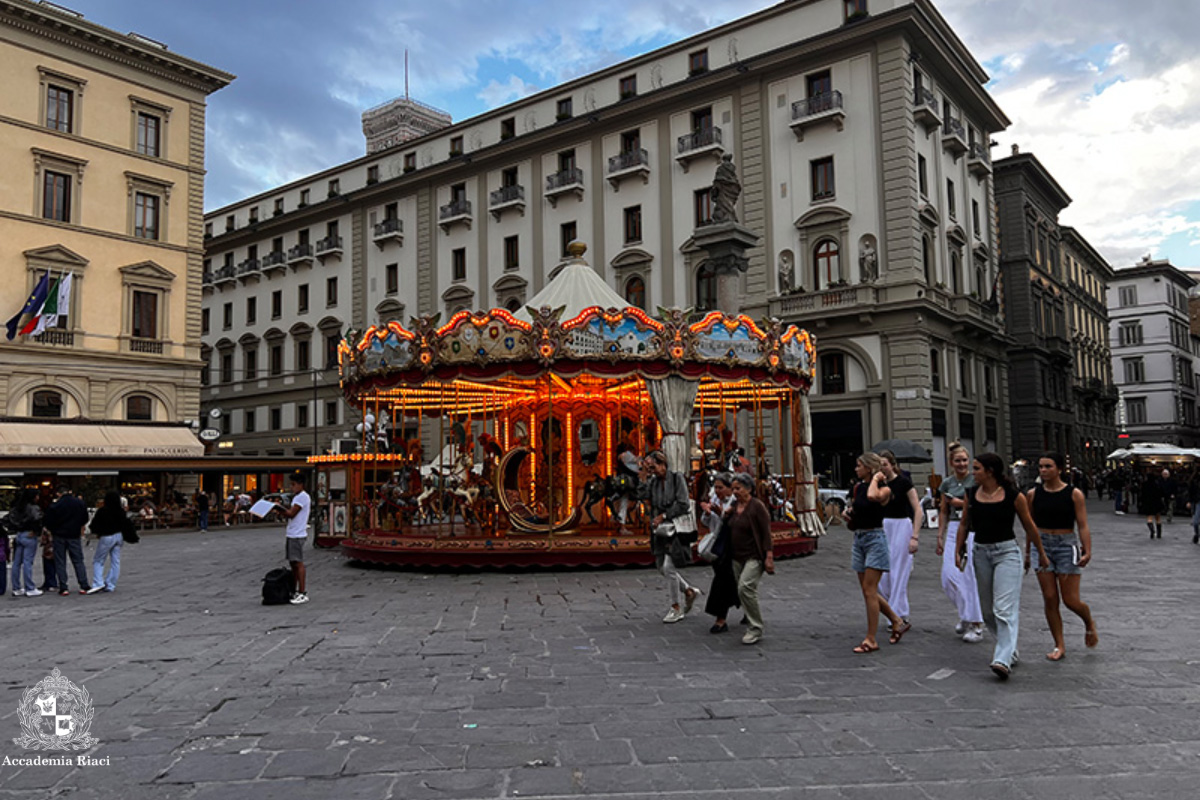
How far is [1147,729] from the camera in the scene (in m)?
5.12

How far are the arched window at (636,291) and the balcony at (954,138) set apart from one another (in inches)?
476

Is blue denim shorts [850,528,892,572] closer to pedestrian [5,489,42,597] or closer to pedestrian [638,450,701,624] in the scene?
pedestrian [638,450,701,624]

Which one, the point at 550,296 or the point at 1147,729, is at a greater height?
the point at 550,296

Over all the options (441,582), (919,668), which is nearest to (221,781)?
(919,668)

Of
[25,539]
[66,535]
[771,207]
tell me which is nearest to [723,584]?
[66,535]

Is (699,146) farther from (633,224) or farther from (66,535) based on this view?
(66,535)

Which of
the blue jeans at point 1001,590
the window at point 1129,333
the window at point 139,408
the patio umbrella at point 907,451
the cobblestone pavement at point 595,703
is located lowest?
the cobblestone pavement at point 595,703

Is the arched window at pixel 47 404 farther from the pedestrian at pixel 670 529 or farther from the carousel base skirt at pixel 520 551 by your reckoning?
the pedestrian at pixel 670 529

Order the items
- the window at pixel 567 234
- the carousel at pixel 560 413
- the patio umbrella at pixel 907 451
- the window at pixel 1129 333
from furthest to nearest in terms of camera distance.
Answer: the window at pixel 1129 333
the window at pixel 567 234
the patio umbrella at pixel 907 451
the carousel at pixel 560 413

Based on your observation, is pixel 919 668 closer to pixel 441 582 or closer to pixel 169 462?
pixel 441 582

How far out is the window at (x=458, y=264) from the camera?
40156mm

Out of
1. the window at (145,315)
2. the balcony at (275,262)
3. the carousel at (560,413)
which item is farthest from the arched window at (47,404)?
the balcony at (275,262)

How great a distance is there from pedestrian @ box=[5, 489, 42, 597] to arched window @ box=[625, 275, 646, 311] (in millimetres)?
24901

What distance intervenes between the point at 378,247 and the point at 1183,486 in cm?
3439
